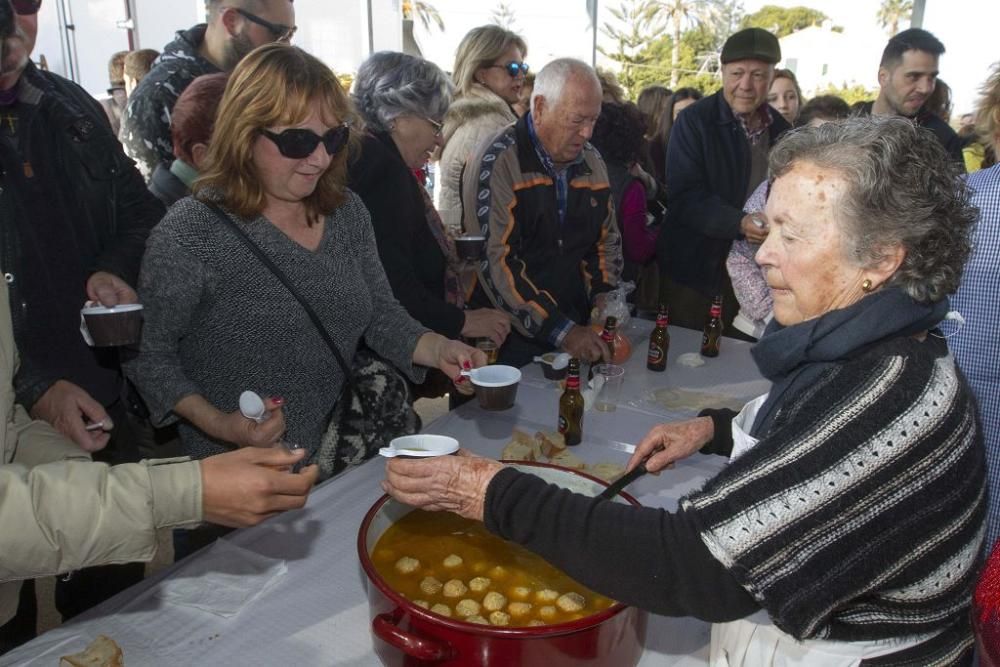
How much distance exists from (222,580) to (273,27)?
2.62 metres

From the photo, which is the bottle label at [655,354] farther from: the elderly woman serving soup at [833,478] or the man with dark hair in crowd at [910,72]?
the man with dark hair in crowd at [910,72]

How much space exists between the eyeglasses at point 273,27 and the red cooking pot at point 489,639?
280 cm

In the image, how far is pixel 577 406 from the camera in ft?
7.27

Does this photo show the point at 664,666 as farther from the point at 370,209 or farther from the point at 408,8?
the point at 408,8

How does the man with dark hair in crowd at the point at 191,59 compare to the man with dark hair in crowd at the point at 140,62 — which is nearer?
the man with dark hair in crowd at the point at 191,59

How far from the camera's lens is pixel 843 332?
3.80 feet

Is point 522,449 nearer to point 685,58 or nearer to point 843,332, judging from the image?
point 843,332

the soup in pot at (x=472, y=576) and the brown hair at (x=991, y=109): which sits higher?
the brown hair at (x=991, y=109)

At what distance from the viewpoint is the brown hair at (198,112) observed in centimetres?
229

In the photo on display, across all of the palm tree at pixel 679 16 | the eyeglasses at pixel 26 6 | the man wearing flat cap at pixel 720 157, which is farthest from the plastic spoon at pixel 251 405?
the palm tree at pixel 679 16

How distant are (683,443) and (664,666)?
0.53 m

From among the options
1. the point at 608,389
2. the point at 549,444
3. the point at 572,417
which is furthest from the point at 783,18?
the point at 549,444

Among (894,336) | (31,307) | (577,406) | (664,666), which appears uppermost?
(894,336)

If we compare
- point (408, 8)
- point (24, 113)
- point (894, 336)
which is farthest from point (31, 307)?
point (408, 8)
